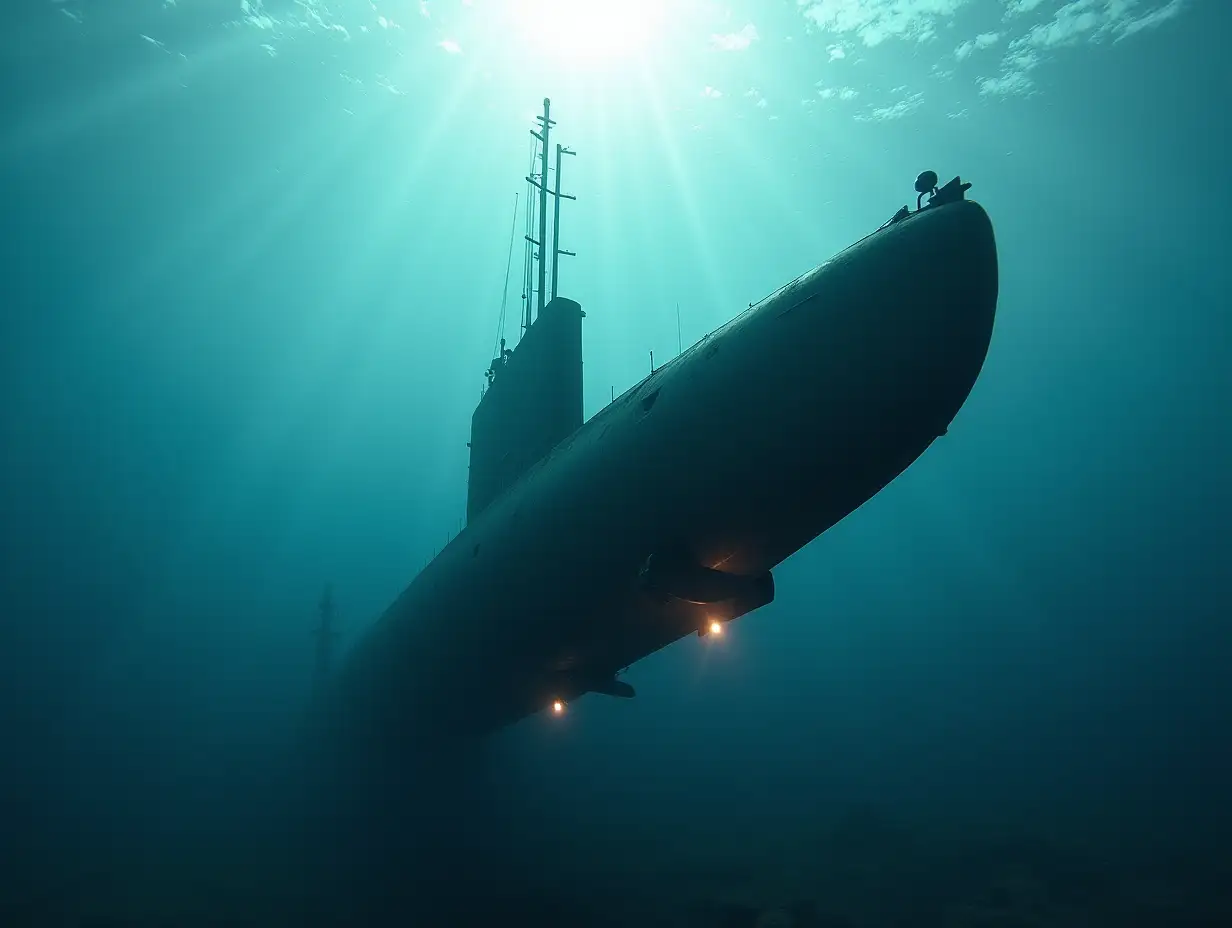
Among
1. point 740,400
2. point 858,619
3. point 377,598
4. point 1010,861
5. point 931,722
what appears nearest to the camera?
point 740,400

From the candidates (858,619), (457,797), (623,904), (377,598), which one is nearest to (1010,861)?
(623,904)

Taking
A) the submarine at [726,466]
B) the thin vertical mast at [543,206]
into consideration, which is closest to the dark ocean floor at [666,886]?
the submarine at [726,466]

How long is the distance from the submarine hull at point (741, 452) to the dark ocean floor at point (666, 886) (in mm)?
7600

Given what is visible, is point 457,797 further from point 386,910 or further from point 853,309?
point 853,309

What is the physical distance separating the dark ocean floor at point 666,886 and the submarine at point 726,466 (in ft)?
20.4

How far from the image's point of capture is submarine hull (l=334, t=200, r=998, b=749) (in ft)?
20.2

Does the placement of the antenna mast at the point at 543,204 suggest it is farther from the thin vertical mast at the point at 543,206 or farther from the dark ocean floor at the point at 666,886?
the dark ocean floor at the point at 666,886

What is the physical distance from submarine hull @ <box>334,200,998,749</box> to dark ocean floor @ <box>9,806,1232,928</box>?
24.9ft

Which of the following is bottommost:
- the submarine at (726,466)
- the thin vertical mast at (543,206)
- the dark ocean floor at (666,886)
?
the dark ocean floor at (666,886)

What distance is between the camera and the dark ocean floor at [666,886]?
14672mm

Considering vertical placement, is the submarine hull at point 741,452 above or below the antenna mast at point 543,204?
below

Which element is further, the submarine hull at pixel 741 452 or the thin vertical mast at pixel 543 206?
the thin vertical mast at pixel 543 206

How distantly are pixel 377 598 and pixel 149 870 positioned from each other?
77.1m

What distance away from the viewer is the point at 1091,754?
37.2 metres
